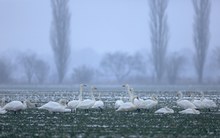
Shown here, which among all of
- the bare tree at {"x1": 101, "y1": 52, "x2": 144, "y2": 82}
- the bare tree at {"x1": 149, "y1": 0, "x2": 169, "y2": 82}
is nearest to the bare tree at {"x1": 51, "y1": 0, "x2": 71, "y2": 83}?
the bare tree at {"x1": 149, "y1": 0, "x2": 169, "y2": 82}

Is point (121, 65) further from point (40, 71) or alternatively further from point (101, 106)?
point (101, 106)

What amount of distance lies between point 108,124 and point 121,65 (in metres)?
96.1

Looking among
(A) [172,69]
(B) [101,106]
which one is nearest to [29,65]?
(A) [172,69]

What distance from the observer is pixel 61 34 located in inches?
2766

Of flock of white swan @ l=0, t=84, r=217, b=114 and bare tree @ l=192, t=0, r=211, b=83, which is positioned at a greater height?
bare tree @ l=192, t=0, r=211, b=83

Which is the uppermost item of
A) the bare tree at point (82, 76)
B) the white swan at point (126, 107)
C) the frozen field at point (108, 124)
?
the bare tree at point (82, 76)

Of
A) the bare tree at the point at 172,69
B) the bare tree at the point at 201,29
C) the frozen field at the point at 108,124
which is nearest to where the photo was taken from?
the frozen field at the point at 108,124

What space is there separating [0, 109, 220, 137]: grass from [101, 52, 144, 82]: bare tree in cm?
8500

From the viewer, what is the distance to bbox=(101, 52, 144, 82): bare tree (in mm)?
113000

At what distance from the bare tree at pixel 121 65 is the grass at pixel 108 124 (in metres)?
85.0

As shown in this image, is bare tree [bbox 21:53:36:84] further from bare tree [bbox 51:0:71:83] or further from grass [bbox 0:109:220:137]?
grass [bbox 0:109:220:137]

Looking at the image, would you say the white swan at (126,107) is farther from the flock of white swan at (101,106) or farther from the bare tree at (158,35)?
the bare tree at (158,35)

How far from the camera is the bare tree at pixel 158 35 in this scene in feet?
234

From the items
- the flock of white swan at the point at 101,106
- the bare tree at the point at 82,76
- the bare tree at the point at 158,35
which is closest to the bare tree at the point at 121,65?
the bare tree at the point at 82,76
